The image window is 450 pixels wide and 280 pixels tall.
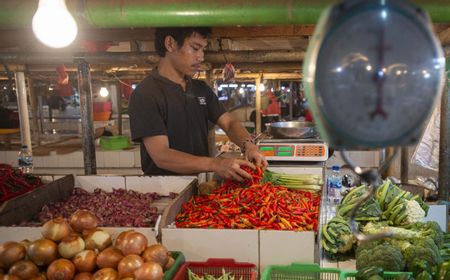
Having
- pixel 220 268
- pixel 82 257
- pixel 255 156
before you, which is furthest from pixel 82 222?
pixel 255 156

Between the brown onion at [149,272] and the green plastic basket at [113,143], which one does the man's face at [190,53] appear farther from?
the green plastic basket at [113,143]

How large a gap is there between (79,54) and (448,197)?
16.5 feet

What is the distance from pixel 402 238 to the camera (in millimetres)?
2736

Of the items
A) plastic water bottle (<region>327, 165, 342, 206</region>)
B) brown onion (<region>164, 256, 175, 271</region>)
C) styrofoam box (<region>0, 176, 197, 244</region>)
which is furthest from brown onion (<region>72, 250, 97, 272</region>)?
plastic water bottle (<region>327, 165, 342, 206</region>)

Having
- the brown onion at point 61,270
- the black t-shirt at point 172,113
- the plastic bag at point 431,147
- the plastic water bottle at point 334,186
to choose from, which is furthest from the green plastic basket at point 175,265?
the plastic bag at point 431,147

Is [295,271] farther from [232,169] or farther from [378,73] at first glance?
[378,73]

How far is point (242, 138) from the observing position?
4047 millimetres

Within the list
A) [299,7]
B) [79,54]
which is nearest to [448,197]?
[299,7]

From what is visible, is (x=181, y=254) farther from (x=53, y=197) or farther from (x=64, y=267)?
(x=53, y=197)

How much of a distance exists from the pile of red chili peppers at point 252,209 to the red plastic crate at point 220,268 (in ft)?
0.97

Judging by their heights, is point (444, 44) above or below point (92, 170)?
above

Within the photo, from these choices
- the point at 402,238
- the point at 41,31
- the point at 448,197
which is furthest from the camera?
the point at 448,197

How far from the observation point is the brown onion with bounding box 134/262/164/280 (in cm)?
194

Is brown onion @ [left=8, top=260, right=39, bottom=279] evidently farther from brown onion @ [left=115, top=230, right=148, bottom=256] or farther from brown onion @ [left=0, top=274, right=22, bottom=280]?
brown onion @ [left=115, top=230, right=148, bottom=256]
